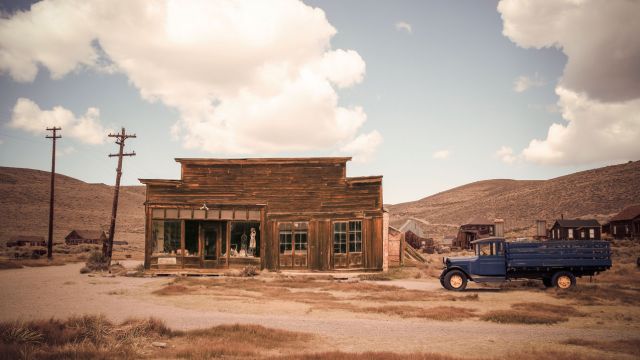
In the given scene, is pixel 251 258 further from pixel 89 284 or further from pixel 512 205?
pixel 512 205

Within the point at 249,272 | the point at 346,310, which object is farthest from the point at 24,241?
the point at 346,310

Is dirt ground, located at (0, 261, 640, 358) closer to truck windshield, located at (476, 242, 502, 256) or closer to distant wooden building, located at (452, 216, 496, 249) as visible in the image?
truck windshield, located at (476, 242, 502, 256)

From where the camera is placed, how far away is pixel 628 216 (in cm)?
5209

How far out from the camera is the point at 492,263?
1719 cm

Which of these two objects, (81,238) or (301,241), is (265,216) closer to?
(301,241)

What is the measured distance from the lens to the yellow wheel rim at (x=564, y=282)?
1677 cm

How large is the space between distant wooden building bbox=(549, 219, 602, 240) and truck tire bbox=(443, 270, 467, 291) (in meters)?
43.6

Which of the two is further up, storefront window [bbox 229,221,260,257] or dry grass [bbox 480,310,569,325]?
storefront window [bbox 229,221,260,257]

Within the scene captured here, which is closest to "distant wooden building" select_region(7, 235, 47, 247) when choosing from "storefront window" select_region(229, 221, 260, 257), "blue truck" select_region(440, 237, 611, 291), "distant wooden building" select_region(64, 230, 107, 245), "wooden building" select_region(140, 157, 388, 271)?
"distant wooden building" select_region(64, 230, 107, 245)

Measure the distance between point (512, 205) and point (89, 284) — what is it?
3909 inches

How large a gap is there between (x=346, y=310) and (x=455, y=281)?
6717 millimetres

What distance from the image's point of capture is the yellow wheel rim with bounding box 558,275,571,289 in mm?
16769

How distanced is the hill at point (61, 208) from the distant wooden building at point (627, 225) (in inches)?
2606

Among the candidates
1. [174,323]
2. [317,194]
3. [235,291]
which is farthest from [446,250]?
[174,323]
